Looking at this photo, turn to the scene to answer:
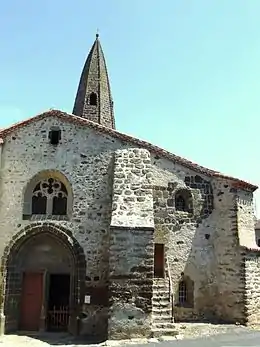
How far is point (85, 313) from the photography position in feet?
44.3

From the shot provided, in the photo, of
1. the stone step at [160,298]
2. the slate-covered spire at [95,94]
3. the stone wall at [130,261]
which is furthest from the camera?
the slate-covered spire at [95,94]

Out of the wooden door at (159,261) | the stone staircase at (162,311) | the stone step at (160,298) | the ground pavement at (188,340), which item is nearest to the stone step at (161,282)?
the stone staircase at (162,311)

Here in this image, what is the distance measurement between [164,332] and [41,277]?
4772 mm

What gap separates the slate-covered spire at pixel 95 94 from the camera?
2156 centimetres

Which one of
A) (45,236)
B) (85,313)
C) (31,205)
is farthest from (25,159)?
(85,313)

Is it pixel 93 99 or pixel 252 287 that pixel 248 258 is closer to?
pixel 252 287

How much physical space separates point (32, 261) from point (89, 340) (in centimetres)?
356

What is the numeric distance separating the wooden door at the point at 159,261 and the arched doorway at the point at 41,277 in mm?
2746

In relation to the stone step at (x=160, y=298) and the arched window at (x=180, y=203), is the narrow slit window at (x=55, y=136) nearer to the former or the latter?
the arched window at (x=180, y=203)

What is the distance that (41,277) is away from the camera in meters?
14.3

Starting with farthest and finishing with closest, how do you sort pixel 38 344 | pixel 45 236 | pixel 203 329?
pixel 45 236, pixel 203 329, pixel 38 344

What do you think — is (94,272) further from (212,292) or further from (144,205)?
(212,292)

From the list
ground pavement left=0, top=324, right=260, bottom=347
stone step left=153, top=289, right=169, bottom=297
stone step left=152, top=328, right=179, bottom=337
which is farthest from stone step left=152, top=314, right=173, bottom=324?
stone step left=153, top=289, right=169, bottom=297

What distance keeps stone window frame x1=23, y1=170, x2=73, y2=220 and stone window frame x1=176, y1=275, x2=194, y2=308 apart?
4.92m
